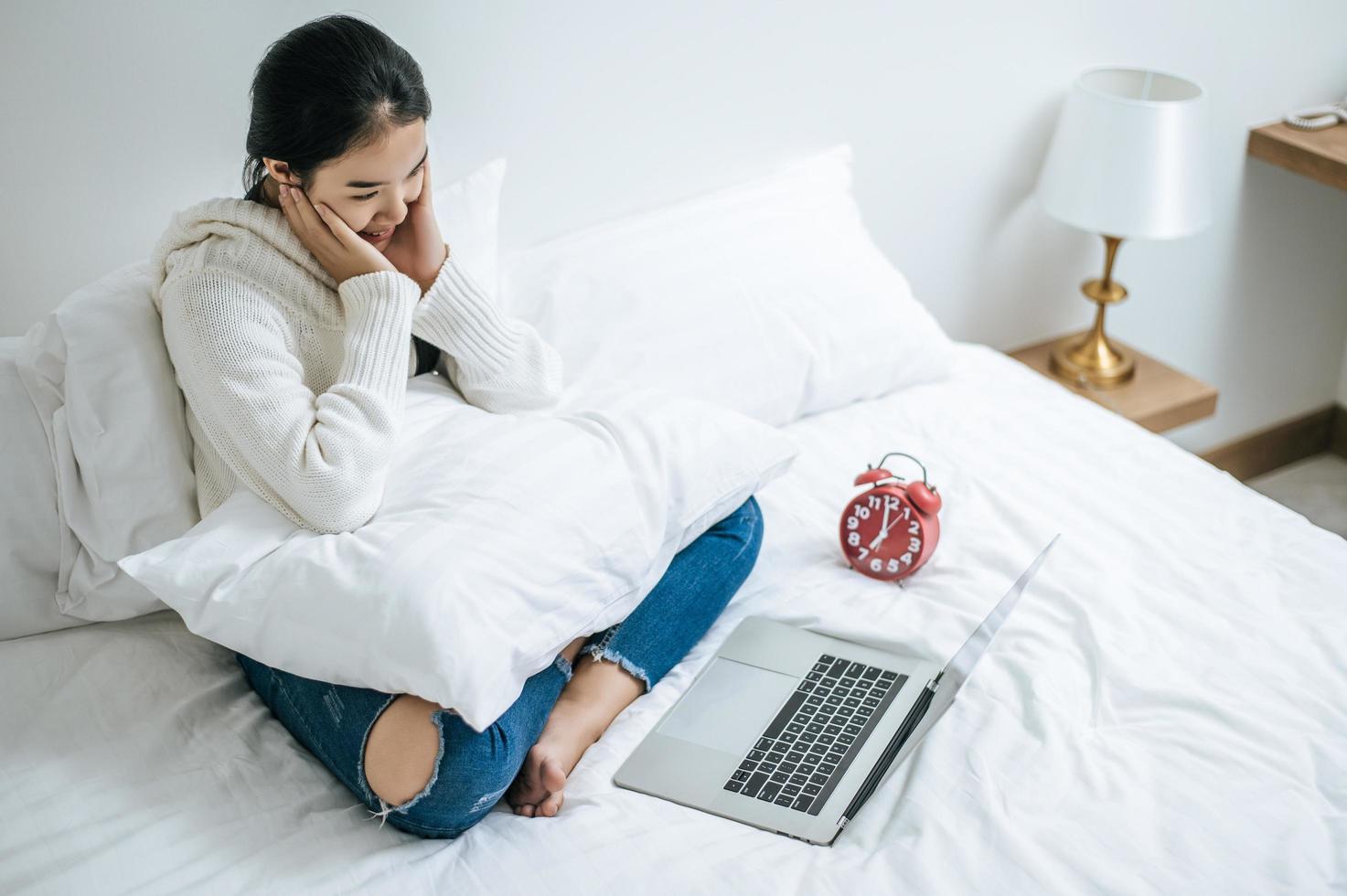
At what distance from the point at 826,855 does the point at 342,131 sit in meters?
0.80

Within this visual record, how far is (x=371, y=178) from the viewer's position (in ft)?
3.90

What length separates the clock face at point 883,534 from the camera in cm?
136

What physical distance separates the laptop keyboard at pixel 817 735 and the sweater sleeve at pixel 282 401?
0.45m

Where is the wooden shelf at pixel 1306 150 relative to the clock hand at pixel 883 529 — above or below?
above

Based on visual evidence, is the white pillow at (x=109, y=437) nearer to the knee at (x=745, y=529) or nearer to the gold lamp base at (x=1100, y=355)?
the knee at (x=745, y=529)

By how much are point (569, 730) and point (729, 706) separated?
171 mm

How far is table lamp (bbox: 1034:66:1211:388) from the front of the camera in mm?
1875

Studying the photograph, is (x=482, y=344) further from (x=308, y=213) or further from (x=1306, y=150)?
(x=1306, y=150)

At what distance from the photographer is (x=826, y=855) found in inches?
40.2

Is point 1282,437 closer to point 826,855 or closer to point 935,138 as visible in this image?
point 935,138

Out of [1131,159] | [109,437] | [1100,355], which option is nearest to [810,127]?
[1131,159]

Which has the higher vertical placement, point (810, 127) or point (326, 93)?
point (326, 93)

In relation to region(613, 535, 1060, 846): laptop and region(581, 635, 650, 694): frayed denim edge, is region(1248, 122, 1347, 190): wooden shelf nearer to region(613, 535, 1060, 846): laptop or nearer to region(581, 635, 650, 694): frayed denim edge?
region(613, 535, 1060, 846): laptop

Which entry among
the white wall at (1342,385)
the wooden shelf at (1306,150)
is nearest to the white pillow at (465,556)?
the wooden shelf at (1306,150)
